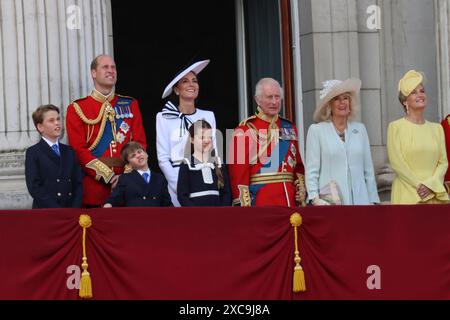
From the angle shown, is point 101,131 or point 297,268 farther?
point 101,131

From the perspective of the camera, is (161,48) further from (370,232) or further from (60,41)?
(370,232)

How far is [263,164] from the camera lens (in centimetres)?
1456

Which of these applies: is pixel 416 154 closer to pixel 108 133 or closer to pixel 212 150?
pixel 212 150

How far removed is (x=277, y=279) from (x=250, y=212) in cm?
60

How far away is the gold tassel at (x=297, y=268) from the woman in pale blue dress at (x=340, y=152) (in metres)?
0.87

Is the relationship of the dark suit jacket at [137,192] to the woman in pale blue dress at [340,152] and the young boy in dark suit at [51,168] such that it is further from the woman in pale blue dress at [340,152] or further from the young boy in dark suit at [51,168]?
the woman in pale blue dress at [340,152]

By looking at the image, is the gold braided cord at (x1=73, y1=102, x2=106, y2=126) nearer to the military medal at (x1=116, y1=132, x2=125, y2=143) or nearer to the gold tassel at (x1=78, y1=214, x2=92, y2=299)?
the military medal at (x1=116, y1=132, x2=125, y2=143)

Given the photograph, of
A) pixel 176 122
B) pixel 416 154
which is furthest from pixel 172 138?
pixel 416 154

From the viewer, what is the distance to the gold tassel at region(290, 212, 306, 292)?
13.3 metres

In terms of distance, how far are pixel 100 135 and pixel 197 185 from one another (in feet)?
3.50

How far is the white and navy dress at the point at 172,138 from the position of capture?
14.5 metres

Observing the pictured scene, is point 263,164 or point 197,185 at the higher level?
point 263,164

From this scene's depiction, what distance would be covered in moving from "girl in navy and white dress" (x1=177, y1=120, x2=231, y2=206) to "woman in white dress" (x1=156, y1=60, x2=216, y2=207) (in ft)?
0.61

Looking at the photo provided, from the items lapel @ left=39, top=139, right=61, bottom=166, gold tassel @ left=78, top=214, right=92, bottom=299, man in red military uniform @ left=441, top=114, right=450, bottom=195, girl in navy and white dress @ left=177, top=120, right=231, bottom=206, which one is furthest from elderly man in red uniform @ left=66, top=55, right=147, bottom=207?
man in red military uniform @ left=441, top=114, right=450, bottom=195
